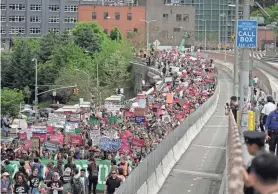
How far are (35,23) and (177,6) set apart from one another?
2631 cm

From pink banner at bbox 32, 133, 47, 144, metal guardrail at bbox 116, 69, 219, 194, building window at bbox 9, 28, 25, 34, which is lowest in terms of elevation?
metal guardrail at bbox 116, 69, 219, 194

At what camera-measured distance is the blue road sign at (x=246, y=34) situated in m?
28.1

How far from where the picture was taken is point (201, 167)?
33312 mm

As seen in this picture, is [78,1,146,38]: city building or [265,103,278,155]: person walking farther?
[78,1,146,38]: city building

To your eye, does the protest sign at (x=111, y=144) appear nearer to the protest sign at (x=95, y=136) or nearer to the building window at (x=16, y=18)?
the protest sign at (x=95, y=136)

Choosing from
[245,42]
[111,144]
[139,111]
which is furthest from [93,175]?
[139,111]

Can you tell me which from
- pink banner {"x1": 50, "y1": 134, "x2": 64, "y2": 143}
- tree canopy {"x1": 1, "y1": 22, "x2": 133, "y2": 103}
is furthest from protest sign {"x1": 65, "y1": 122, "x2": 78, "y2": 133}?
tree canopy {"x1": 1, "y1": 22, "x2": 133, "y2": 103}

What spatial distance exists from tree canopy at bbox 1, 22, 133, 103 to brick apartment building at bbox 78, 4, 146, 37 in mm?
24925

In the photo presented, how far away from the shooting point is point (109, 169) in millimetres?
21969

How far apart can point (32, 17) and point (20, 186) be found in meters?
149

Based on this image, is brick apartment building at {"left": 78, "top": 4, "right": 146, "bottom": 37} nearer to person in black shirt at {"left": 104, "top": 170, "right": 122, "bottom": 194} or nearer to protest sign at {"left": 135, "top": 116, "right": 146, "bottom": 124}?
protest sign at {"left": 135, "top": 116, "right": 146, "bottom": 124}

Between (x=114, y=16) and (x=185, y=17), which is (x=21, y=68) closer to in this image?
(x=114, y=16)

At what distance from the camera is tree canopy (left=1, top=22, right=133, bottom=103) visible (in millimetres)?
109062

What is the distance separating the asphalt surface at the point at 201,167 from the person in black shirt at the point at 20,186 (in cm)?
900
